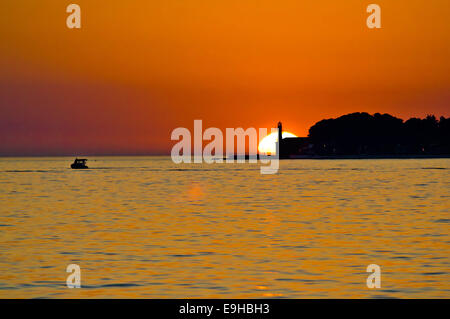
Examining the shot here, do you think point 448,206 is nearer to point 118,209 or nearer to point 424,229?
point 424,229

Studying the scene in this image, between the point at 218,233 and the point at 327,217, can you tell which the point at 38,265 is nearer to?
the point at 218,233

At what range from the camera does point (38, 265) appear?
79.2ft

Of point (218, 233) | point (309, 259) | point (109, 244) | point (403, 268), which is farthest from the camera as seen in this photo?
point (218, 233)

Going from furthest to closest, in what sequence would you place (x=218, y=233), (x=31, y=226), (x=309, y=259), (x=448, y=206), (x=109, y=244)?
1. (x=448, y=206)
2. (x=31, y=226)
3. (x=218, y=233)
4. (x=109, y=244)
5. (x=309, y=259)

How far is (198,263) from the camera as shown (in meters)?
24.6

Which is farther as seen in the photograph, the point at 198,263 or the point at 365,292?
the point at 198,263

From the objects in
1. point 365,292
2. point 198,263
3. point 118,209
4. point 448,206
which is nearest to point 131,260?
point 198,263

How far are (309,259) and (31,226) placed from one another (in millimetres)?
18860

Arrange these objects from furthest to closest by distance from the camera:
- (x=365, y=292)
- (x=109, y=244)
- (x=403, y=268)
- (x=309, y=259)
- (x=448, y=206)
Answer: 1. (x=448, y=206)
2. (x=109, y=244)
3. (x=309, y=259)
4. (x=403, y=268)
5. (x=365, y=292)

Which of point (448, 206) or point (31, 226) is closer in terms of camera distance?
point (31, 226)

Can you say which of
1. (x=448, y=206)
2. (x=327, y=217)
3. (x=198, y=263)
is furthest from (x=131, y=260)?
(x=448, y=206)

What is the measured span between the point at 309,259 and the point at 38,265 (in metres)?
9.51
